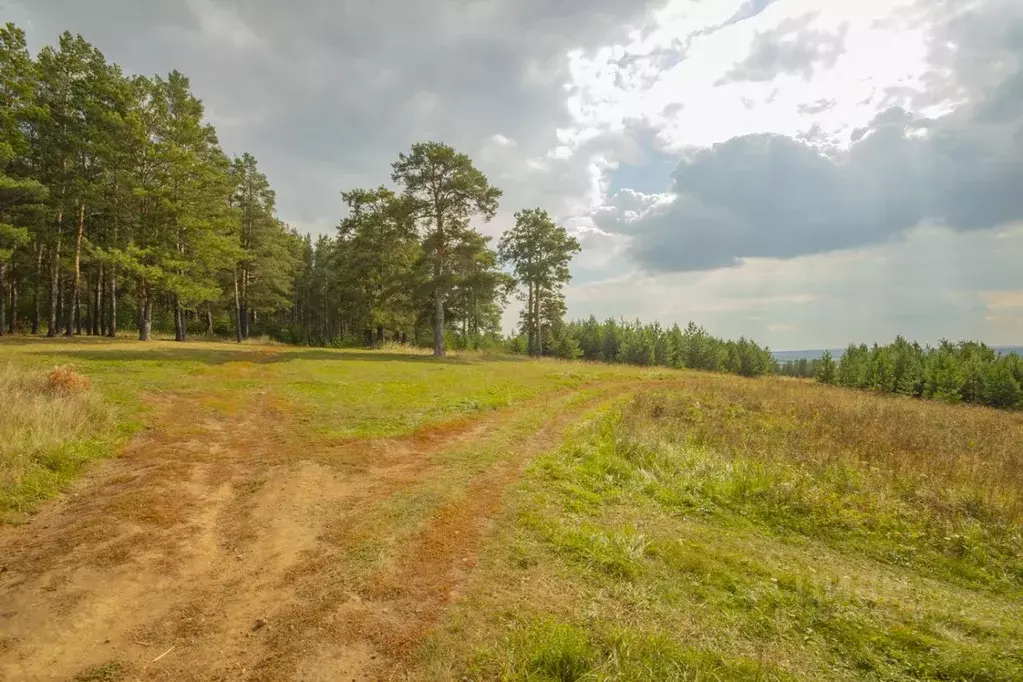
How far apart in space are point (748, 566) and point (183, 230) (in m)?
37.6

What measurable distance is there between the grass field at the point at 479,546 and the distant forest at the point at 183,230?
66.2 feet

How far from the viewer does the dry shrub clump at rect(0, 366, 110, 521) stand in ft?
24.5

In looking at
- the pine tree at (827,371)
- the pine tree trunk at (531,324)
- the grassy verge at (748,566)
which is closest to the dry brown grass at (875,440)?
the grassy verge at (748,566)

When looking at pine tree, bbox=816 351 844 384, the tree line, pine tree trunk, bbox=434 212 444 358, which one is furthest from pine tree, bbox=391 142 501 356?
pine tree, bbox=816 351 844 384

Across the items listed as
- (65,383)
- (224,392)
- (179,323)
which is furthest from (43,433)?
(179,323)

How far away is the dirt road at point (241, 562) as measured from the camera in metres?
4.36

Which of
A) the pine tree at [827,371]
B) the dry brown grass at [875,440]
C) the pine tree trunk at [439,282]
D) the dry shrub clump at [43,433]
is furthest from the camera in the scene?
the pine tree at [827,371]

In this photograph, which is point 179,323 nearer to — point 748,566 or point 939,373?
point 748,566

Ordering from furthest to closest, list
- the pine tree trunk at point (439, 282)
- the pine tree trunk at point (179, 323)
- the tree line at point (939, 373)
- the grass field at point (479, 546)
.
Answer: the tree line at point (939, 373), the pine tree trunk at point (439, 282), the pine tree trunk at point (179, 323), the grass field at point (479, 546)

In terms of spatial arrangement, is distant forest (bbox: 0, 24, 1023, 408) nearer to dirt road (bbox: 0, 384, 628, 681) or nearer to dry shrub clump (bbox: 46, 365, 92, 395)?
dry shrub clump (bbox: 46, 365, 92, 395)

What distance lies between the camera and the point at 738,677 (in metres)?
4.31

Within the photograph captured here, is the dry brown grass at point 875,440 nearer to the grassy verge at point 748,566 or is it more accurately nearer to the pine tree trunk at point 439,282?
the grassy verge at point 748,566

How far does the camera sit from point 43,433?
8.82 meters

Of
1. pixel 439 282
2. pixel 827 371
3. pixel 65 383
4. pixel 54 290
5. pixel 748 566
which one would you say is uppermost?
pixel 439 282
